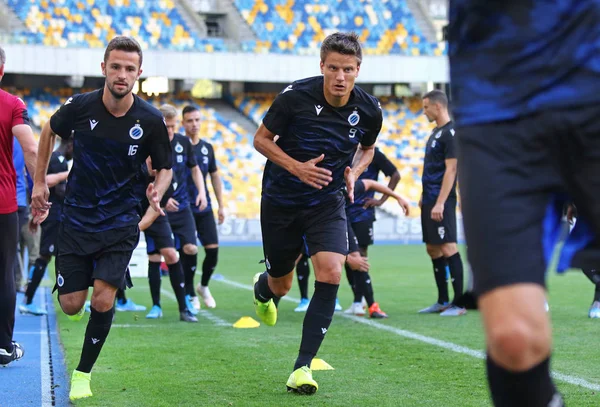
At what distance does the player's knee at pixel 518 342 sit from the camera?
2633 millimetres

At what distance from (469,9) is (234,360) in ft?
15.5

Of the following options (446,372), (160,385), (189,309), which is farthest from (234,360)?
(189,309)

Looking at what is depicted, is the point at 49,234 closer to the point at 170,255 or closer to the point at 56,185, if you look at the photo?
the point at 56,185

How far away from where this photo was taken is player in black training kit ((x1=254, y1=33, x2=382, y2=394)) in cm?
600

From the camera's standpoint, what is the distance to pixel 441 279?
11188 mm

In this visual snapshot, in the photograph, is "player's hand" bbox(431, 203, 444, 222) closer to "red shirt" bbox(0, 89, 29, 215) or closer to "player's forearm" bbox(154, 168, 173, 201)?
"player's forearm" bbox(154, 168, 173, 201)

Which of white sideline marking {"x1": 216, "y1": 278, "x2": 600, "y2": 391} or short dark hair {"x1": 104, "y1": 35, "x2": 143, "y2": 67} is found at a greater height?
short dark hair {"x1": 104, "y1": 35, "x2": 143, "y2": 67}

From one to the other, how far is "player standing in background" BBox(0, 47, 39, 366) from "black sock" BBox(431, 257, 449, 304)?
18.4 feet

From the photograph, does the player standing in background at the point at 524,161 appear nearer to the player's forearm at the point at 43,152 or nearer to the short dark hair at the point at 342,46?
the short dark hair at the point at 342,46

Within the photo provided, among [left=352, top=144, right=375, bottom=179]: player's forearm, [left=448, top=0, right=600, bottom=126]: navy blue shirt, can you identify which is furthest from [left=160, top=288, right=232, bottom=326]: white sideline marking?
[left=448, top=0, right=600, bottom=126]: navy blue shirt

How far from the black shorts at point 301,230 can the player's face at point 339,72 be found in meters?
0.69

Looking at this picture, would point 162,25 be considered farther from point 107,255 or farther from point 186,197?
point 107,255

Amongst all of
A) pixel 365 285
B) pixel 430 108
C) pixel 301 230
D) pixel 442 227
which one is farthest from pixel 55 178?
pixel 301 230

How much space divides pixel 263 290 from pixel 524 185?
4.56 metres
